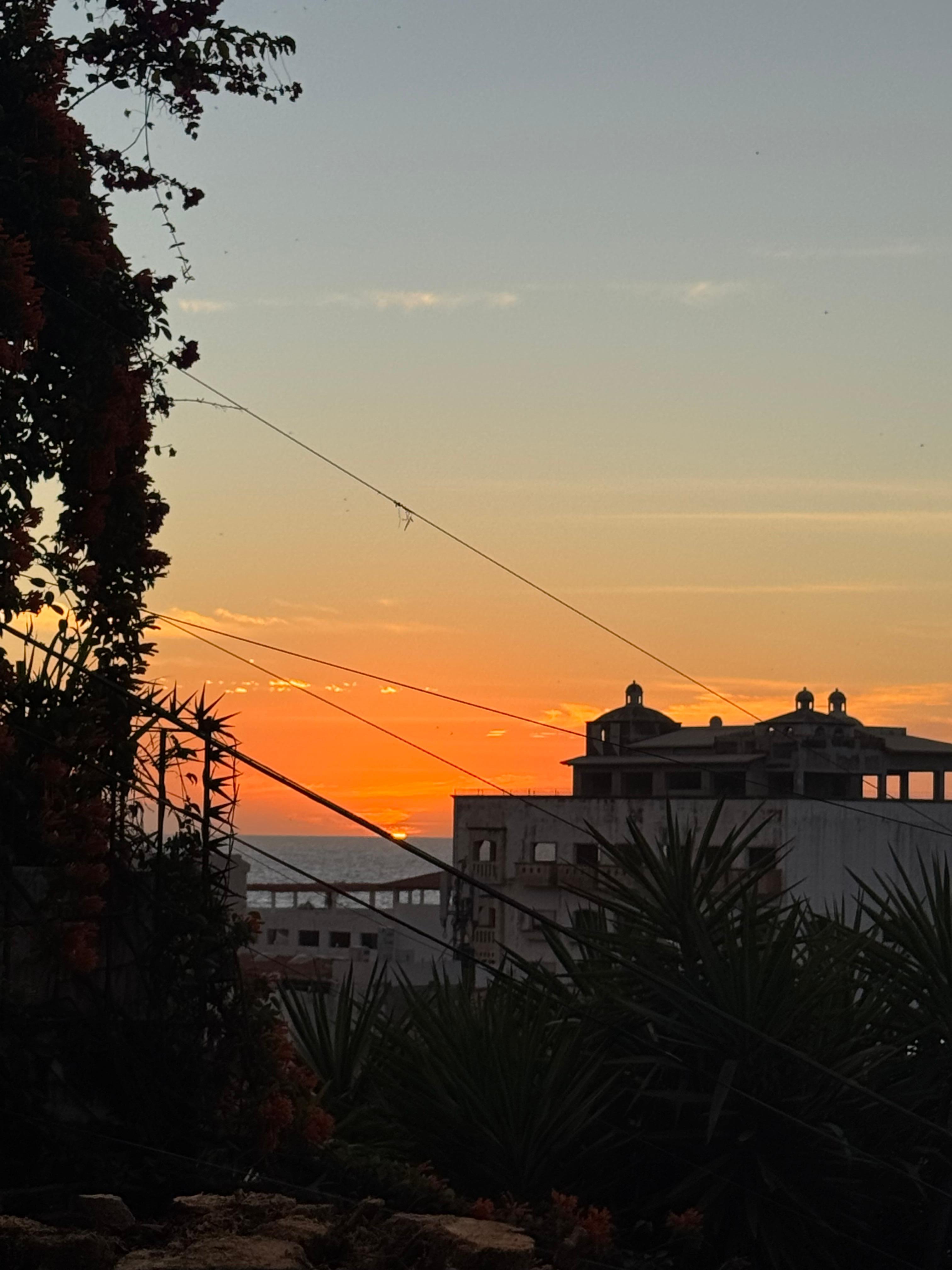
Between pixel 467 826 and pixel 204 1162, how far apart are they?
138ft

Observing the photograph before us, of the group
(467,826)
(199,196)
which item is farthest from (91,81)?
(467,826)

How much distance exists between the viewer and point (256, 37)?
9.53m

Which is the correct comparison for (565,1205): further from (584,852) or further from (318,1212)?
(584,852)

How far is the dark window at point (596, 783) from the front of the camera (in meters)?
54.8

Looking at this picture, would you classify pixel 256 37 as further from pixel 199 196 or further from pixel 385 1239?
pixel 385 1239

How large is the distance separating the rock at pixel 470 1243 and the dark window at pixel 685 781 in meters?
45.5

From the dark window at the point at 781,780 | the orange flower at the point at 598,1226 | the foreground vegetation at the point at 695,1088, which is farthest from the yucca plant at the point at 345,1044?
the dark window at the point at 781,780

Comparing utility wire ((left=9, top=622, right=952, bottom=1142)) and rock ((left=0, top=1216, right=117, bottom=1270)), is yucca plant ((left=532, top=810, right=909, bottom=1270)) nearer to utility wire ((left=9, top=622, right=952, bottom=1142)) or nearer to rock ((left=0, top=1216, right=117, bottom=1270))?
utility wire ((left=9, top=622, right=952, bottom=1142))

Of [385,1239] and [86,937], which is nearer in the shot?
[385,1239]

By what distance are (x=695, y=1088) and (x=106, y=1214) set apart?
127 inches

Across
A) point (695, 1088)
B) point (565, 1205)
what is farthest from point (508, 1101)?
point (695, 1088)

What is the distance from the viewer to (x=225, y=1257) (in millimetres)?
5520

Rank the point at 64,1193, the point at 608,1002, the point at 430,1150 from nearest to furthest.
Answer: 1. the point at 64,1193
2. the point at 430,1150
3. the point at 608,1002

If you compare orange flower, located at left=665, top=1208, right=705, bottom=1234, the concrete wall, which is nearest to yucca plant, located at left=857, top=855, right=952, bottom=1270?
orange flower, located at left=665, top=1208, right=705, bottom=1234
